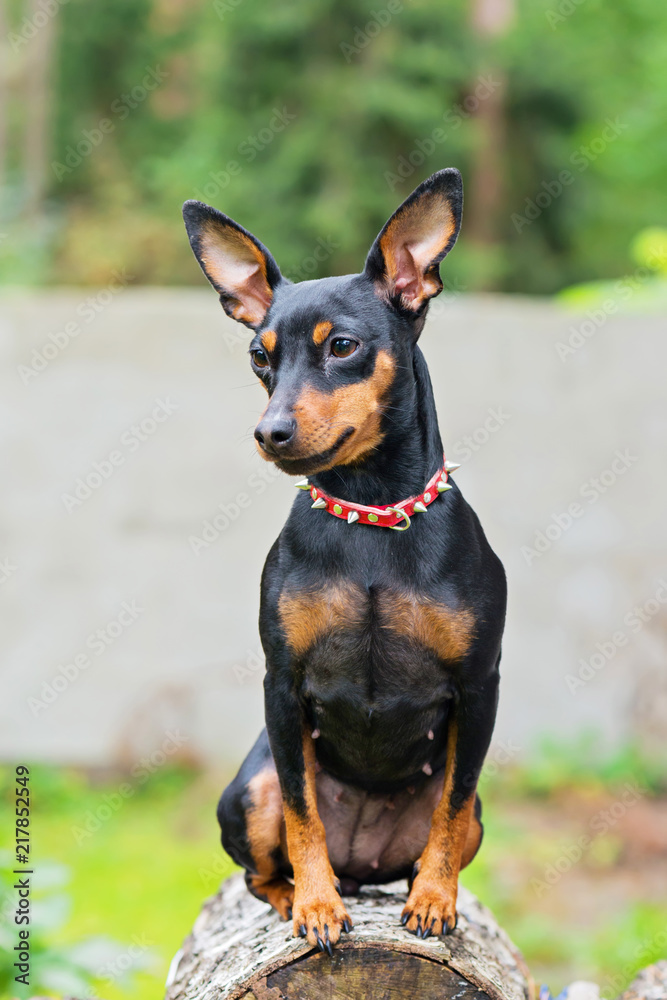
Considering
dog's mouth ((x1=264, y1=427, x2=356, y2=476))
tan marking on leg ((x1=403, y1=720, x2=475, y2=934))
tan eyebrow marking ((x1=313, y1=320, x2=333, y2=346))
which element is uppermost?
tan eyebrow marking ((x1=313, y1=320, x2=333, y2=346))

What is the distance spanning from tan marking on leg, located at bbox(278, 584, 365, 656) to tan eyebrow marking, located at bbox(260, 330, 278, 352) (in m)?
0.63

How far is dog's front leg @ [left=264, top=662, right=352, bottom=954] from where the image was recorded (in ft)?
A: 8.83

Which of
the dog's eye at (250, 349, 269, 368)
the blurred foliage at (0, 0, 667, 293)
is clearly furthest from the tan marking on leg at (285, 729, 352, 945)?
the blurred foliage at (0, 0, 667, 293)

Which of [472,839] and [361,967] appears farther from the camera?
[472,839]

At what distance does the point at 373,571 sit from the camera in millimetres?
2613

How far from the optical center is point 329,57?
1179cm

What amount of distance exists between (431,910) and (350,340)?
5.08 ft

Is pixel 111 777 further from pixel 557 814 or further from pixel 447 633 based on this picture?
pixel 447 633

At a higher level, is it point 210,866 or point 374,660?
point 210,866

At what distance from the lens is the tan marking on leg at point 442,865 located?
2725 millimetres

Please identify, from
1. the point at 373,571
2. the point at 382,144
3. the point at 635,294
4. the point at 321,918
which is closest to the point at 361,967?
the point at 321,918

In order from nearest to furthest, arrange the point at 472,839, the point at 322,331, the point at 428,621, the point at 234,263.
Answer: the point at 322,331 < the point at 428,621 < the point at 234,263 < the point at 472,839

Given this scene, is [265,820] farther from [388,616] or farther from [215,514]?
[215,514]

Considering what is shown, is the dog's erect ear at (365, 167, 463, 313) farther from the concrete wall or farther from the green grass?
the concrete wall
